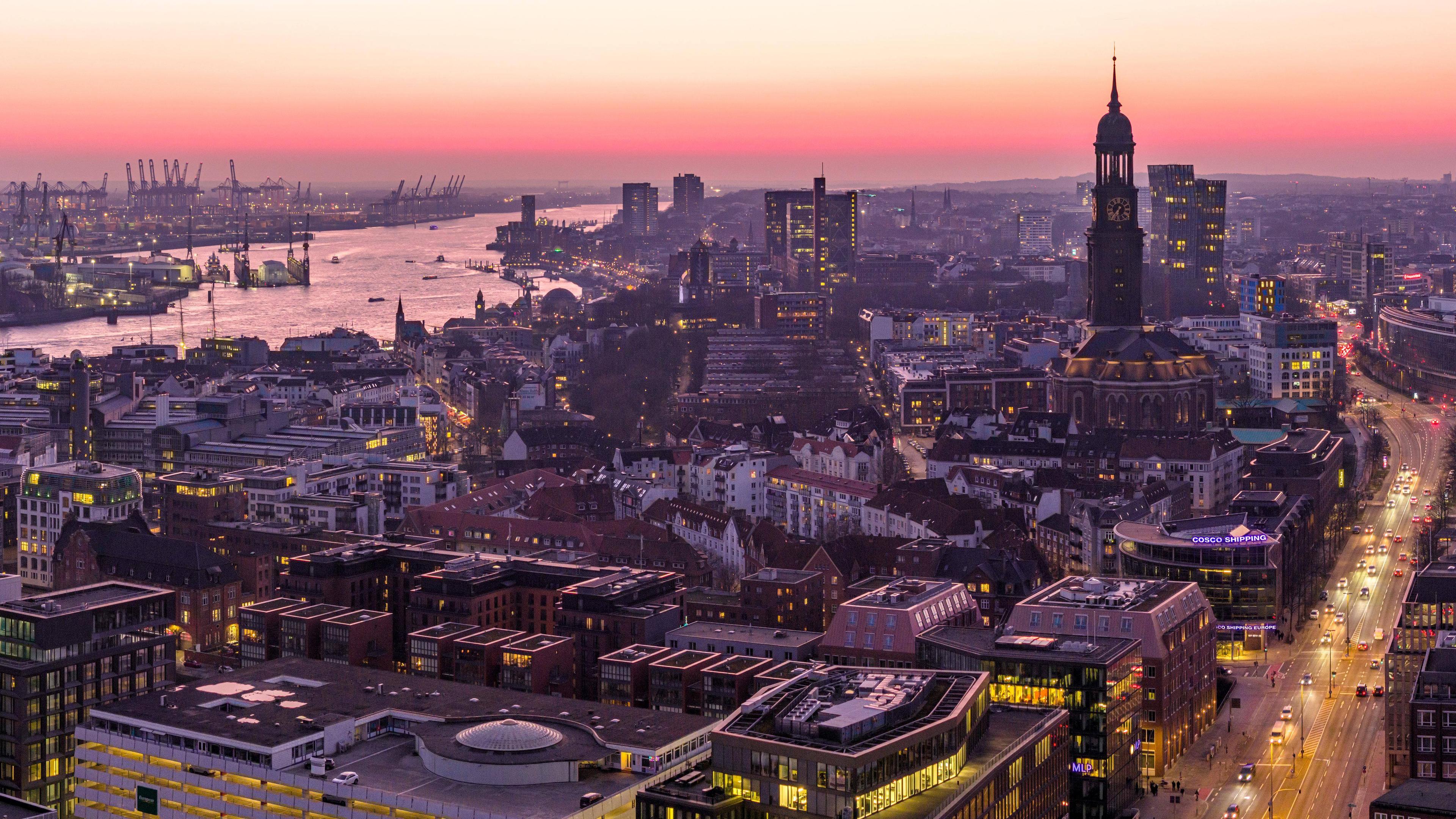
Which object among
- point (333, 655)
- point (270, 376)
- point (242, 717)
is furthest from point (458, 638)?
point (270, 376)

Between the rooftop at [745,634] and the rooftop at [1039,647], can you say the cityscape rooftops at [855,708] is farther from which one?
the rooftop at [745,634]

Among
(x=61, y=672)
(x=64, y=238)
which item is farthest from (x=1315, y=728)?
(x=64, y=238)

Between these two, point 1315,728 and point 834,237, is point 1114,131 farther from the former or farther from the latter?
point 834,237

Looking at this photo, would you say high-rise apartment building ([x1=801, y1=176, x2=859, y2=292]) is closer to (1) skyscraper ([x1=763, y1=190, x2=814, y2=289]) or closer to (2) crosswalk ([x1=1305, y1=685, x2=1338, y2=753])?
(1) skyscraper ([x1=763, y1=190, x2=814, y2=289])

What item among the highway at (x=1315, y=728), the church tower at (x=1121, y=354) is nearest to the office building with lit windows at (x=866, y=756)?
the highway at (x=1315, y=728)

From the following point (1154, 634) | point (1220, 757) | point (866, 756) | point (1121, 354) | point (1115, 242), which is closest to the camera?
point (866, 756)

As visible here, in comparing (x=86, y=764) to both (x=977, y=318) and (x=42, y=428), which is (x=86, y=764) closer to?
(x=42, y=428)
